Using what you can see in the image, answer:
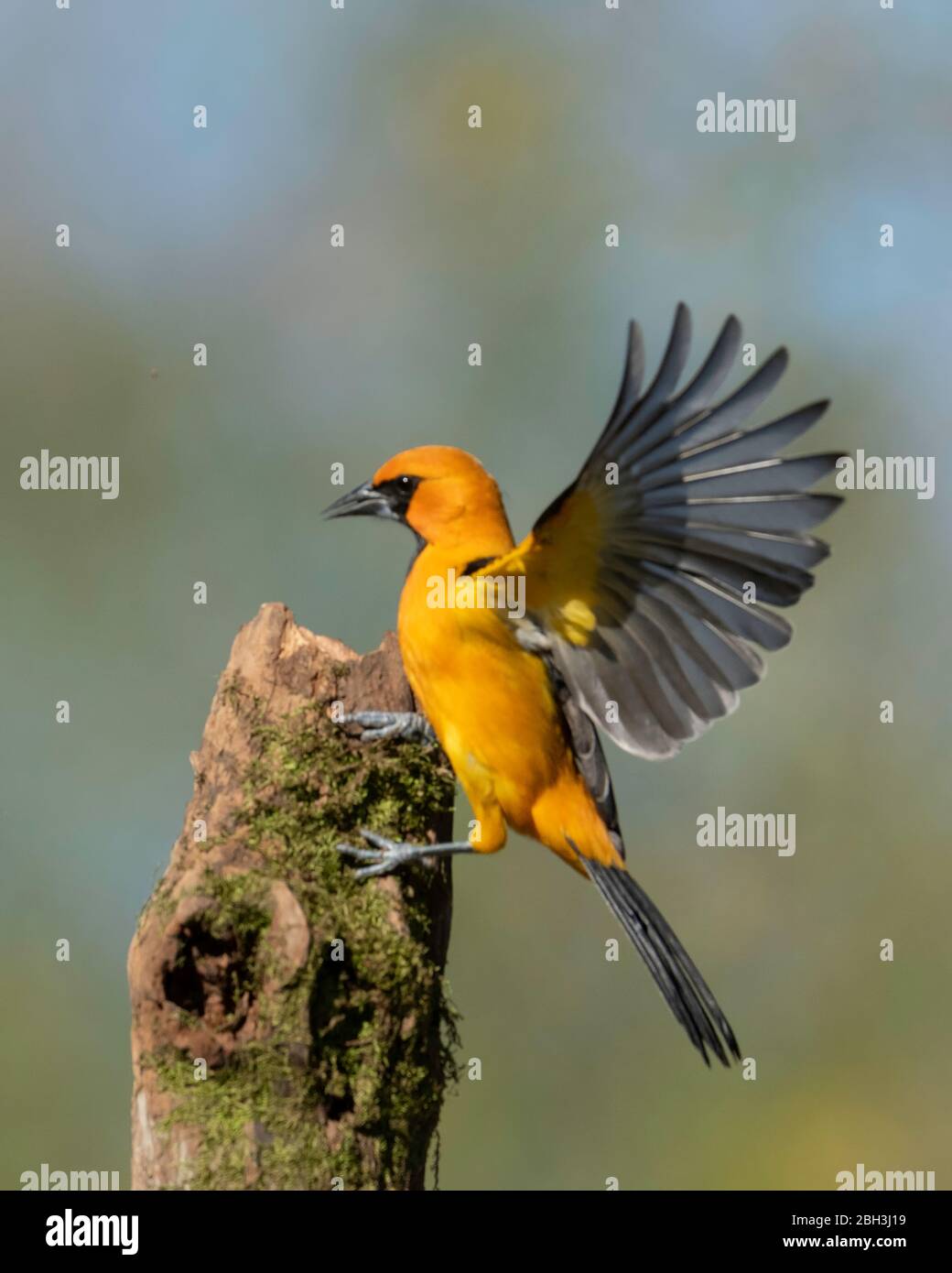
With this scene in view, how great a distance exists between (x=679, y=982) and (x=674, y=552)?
5.65 feet

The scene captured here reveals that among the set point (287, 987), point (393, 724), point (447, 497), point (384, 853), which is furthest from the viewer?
point (447, 497)

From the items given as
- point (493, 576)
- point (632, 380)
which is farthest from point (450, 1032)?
point (632, 380)

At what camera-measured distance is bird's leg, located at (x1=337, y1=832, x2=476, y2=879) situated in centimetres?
480

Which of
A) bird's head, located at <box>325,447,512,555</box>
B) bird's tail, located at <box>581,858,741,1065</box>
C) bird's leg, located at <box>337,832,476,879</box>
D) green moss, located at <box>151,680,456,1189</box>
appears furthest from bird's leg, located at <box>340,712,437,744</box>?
bird's tail, located at <box>581,858,741,1065</box>

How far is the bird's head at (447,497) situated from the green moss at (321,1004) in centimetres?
105

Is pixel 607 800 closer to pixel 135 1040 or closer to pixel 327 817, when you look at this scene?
pixel 327 817

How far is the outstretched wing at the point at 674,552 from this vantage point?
4.84 metres

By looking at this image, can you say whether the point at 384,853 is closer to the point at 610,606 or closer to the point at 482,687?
the point at 482,687

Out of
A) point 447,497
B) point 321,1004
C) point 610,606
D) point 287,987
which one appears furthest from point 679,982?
point 447,497

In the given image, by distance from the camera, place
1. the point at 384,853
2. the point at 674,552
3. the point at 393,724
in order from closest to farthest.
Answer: the point at 384,853, the point at 674,552, the point at 393,724

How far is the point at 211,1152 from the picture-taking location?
4223 mm

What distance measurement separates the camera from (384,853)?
16.0 feet

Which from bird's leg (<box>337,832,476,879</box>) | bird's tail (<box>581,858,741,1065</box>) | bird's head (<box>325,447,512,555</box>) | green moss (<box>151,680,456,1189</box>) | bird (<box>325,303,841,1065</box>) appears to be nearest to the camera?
green moss (<box>151,680,456,1189</box>)

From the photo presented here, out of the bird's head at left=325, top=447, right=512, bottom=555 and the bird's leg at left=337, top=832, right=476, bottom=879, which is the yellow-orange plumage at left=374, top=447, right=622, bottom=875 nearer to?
the bird's head at left=325, top=447, right=512, bottom=555
